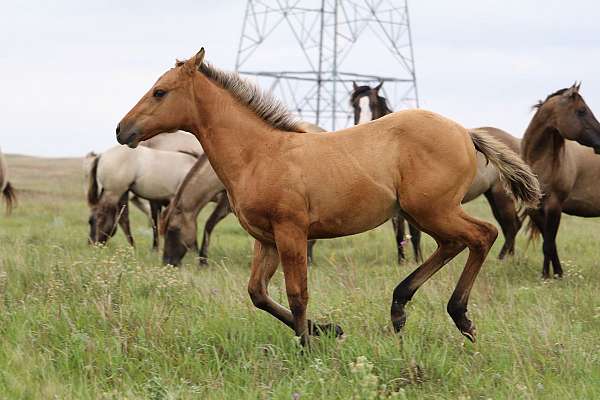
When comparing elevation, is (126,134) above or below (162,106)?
below

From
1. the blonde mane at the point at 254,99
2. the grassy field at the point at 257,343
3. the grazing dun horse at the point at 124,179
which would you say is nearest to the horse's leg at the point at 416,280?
the grassy field at the point at 257,343

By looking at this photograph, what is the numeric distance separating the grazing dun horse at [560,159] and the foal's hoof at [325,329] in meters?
4.49

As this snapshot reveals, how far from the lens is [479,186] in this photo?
10445 mm

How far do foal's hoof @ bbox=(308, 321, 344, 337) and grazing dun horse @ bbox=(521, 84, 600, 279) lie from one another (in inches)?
177

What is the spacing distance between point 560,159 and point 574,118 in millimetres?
558

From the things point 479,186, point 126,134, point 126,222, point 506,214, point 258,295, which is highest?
point 126,134

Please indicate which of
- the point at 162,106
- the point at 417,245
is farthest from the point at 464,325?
the point at 417,245

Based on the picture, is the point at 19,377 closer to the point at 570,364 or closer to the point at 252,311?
the point at 252,311

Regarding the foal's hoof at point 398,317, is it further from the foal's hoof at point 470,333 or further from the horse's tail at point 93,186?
the horse's tail at point 93,186

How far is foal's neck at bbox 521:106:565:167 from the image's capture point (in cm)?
885

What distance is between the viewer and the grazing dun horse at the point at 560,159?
8.59 metres

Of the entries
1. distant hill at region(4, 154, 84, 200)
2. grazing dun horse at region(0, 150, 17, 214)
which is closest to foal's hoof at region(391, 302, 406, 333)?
grazing dun horse at region(0, 150, 17, 214)

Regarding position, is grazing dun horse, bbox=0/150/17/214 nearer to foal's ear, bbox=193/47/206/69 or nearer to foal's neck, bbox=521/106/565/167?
foal's neck, bbox=521/106/565/167

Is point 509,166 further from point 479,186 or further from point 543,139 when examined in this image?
point 479,186
